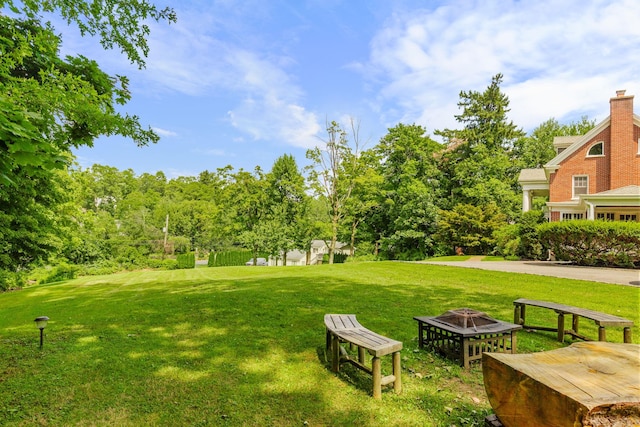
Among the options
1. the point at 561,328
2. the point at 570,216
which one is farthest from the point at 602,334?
the point at 570,216

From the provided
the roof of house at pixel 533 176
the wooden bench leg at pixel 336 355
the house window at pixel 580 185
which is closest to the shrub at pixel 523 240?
the house window at pixel 580 185

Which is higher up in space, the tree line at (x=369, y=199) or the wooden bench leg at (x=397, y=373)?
the tree line at (x=369, y=199)

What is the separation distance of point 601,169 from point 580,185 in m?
1.35

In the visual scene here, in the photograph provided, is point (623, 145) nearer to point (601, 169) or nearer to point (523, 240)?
point (601, 169)

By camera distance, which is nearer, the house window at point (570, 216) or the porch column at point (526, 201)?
the house window at point (570, 216)

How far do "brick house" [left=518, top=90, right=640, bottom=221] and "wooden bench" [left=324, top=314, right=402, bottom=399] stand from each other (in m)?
17.6

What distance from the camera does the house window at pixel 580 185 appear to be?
20312mm

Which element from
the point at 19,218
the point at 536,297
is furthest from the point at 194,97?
the point at 536,297

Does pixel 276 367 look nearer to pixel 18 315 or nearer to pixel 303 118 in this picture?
pixel 18 315

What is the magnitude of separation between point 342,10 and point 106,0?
16.7 feet

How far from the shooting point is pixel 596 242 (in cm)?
1316

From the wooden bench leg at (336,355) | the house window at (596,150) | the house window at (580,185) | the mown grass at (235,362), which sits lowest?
the mown grass at (235,362)

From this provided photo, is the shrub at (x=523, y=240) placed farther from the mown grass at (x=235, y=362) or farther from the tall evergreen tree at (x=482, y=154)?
the mown grass at (x=235, y=362)

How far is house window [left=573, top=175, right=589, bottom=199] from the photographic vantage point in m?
20.3
